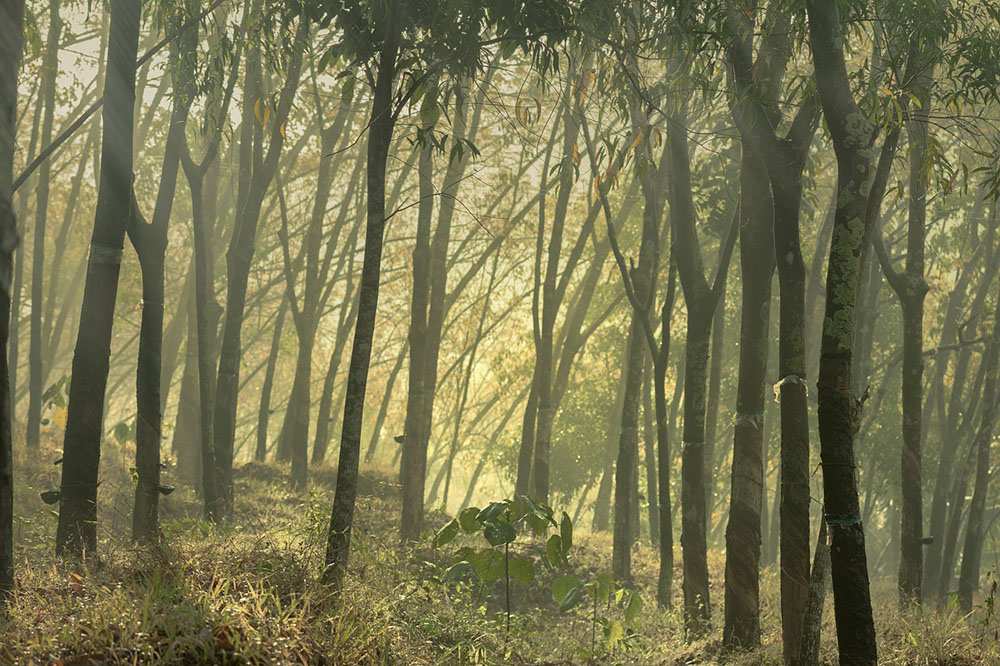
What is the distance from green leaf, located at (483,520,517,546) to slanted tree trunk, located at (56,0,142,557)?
9.22ft

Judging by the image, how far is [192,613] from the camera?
3934mm

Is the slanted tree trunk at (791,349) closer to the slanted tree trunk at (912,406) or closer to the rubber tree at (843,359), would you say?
the rubber tree at (843,359)

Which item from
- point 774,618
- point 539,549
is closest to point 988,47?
point 539,549

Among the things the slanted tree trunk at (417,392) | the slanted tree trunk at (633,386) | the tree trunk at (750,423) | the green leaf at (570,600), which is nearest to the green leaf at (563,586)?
the green leaf at (570,600)

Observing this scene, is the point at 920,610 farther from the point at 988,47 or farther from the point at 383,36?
the point at 383,36

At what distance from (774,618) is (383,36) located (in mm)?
6510

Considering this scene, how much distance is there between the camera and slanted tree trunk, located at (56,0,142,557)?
597cm

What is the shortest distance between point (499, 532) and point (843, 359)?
251 cm

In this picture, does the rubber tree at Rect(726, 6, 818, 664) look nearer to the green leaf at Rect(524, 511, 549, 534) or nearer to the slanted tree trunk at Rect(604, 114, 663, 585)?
the green leaf at Rect(524, 511, 549, 534)

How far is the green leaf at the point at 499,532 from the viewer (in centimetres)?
568

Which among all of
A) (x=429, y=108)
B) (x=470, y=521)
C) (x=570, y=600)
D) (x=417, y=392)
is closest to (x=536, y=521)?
(x=470, y=521)


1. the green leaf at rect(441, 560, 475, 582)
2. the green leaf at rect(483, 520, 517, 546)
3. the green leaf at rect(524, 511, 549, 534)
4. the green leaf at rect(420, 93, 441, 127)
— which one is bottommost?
the green leaf at rect(441, 560, 475, 582)

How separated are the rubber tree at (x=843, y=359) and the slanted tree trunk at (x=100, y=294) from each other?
4.62m

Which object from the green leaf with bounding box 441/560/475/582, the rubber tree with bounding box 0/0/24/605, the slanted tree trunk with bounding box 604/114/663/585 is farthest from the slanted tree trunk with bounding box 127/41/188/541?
the slanted tree trunk with bounding box 604/114/663/585
